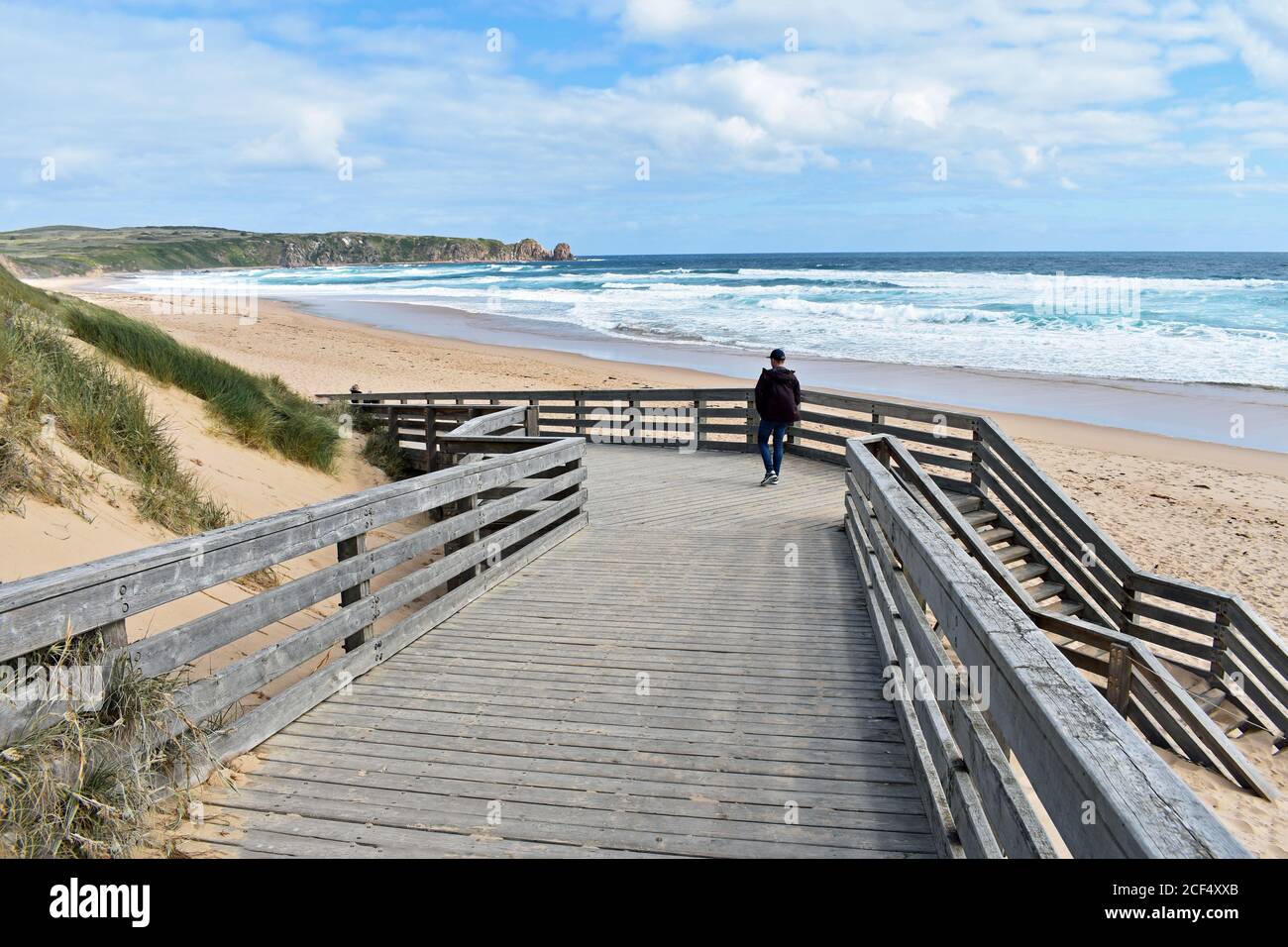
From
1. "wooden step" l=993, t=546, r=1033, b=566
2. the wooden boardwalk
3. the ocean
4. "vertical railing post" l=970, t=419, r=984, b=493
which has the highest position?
the ocean

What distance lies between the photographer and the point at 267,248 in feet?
523

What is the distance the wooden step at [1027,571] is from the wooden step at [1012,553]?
11cm

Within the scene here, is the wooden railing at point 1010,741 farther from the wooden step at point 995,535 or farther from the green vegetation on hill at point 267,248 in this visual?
the green vegetation on hill at point 267,248

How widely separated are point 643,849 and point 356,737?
1713 mm

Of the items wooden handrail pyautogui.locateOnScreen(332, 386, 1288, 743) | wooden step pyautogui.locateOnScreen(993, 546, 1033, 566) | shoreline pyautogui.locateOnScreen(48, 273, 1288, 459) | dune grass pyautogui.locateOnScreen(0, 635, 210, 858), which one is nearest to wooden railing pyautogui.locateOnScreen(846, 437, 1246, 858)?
dune grass pyautogui.locateOnScreen(0, 635, 210, 858)

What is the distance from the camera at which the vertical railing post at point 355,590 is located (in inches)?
196

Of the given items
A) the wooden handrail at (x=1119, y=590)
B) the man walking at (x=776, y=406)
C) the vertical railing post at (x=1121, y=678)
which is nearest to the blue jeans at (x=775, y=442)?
the man walking at (x=776, y=406)

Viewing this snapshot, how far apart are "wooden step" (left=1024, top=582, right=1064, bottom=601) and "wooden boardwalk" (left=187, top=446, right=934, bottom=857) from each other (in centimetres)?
279

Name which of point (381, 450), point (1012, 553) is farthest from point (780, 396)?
point (381, 450)

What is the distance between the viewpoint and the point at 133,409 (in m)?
8.06

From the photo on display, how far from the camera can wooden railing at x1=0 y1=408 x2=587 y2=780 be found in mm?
3166

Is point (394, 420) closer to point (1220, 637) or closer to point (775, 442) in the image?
point (775, 442)

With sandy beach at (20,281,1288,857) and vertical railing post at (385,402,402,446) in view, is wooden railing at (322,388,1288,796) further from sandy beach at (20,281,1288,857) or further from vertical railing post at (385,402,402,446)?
vertical railing post at (385,402,402,446)

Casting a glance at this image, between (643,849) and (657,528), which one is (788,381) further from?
(643,849)
